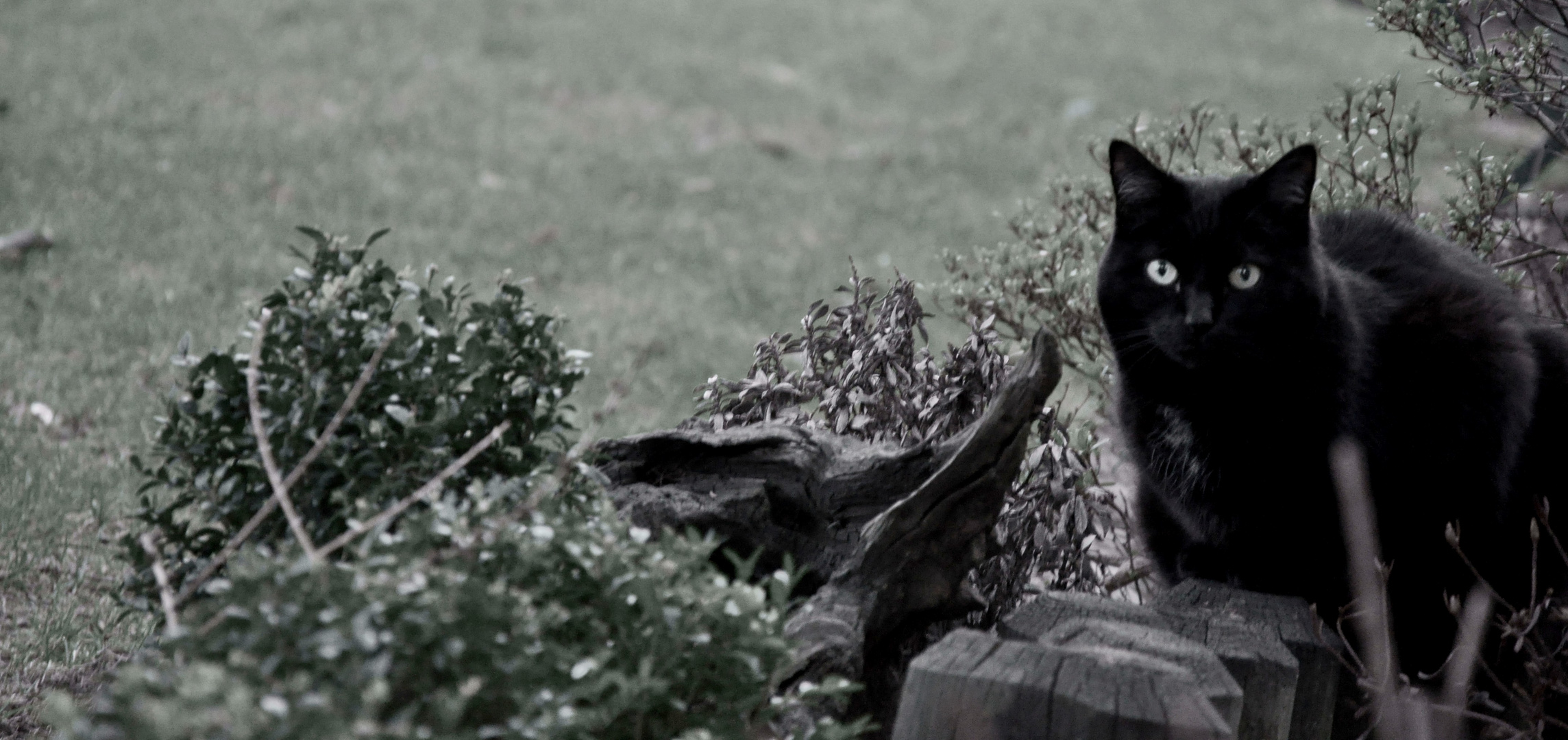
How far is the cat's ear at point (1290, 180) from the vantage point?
2.75 meters

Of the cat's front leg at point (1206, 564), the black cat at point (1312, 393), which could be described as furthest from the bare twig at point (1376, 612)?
the cat's front leg at point (1206, 564)

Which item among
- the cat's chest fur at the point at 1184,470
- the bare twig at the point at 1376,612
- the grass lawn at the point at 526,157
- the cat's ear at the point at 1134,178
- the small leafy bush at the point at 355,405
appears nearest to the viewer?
the bare twig at the point at 1376,612

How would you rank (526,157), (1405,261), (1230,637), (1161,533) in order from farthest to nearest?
(526,157), (1161,533), (1405,261), (1230,637)

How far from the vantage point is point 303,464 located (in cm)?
180

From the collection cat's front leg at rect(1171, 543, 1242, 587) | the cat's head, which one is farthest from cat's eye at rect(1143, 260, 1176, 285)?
cat's front leg at rect(1171, 543, 1242, 587)

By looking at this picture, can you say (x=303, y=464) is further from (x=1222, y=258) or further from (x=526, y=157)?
(x=526, y=157)

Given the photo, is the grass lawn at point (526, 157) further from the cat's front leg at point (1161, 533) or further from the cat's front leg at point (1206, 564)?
the cat's front leg at point (1206, 564)

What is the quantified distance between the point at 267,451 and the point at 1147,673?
134cm

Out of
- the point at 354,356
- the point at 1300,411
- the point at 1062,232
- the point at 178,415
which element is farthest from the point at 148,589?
the point at 1062,232

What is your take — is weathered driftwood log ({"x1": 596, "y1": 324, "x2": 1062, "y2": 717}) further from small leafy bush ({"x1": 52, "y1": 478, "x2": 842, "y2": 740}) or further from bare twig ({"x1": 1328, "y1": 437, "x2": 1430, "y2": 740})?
bare twig ({"x1": 1328, "y1": 437, "x2": 1430, "y2": 740})

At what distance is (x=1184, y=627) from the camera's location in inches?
97.6

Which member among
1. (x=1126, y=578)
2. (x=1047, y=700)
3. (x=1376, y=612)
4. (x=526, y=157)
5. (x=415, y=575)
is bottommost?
(x=1126, y=578)

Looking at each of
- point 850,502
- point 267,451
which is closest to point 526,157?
point 850,502

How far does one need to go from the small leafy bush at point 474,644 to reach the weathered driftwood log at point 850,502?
0.32m
